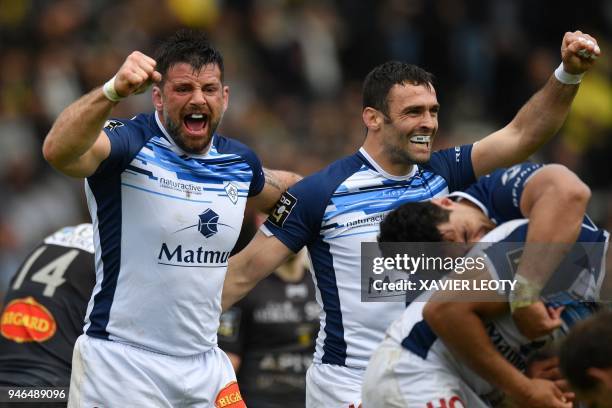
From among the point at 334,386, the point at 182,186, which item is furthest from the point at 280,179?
the point at 334,386

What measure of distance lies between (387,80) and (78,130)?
6.96 ft

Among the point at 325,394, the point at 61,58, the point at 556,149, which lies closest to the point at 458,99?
the point at 556,149

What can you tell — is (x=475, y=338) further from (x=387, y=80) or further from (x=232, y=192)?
(x=387, y=80)

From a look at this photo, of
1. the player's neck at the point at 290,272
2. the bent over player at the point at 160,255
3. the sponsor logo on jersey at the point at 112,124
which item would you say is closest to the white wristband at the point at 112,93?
the bent over player at the point at 160,255

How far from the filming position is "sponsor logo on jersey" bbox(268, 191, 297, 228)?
6.96m

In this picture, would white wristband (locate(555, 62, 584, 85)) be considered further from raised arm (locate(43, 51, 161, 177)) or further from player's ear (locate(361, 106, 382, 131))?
raised arm (locate(43, 51, 161, 177))

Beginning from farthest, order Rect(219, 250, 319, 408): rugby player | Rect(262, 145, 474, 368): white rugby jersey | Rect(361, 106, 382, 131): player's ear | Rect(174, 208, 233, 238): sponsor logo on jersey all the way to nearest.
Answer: Rect(219, 250, 319, 408): rugby player
Rect(361, 106, 382, 131): player's ear
Rect(262, 145, 474, 368): white rugby jersey
Rect(174, 208, 233, 238): sponsor logo on jersey

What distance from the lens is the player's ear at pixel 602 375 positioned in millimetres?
4676

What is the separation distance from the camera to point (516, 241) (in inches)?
216

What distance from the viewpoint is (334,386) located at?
22.4 feet

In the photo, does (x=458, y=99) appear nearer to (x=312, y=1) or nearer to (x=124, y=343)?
(x=312, y=1)

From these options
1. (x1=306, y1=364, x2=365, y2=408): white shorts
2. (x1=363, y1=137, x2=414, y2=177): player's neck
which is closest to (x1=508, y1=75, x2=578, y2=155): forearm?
(x1=363, y1=137, x2=414, y2=177): player's neck

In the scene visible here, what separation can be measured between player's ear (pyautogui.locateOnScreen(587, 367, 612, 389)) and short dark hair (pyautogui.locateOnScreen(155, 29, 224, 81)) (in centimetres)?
293

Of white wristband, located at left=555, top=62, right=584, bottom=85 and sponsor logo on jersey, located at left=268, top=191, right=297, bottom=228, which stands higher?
white wristband, located at left=555, top=62, right=584, bottom=85
